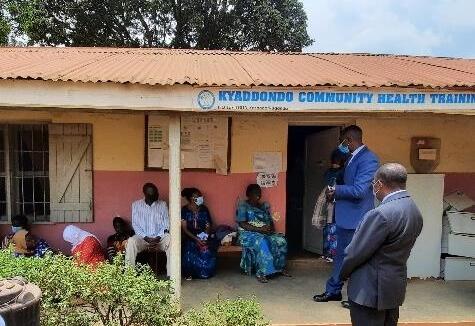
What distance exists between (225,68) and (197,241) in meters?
2.36

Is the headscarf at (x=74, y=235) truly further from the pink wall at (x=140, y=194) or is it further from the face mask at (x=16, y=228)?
the face mask at (x=16, y=228)

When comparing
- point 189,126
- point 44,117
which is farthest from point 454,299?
point 44,117

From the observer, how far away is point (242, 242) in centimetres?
625

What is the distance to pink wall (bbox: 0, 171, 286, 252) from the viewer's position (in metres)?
6.60

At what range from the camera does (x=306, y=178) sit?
7.63 m

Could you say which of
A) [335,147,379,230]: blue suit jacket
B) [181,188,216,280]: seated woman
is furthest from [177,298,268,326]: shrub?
[181,188,216,280]: seated woman

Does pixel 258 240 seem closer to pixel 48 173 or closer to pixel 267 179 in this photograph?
pixel 267 179

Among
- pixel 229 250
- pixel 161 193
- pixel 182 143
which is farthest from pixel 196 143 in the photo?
pixel 229 250

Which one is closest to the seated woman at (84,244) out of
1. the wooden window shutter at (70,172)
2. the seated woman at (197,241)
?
the wooden window shutter at (70,172)

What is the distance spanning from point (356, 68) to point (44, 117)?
436 centimetres

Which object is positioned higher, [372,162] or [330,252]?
[372,162]

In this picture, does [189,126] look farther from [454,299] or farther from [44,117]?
[454,299]

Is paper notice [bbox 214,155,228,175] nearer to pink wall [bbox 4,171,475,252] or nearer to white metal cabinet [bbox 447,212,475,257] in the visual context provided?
pink wall [bbox 4,171,475,252]

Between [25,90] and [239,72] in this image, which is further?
[239,72]
